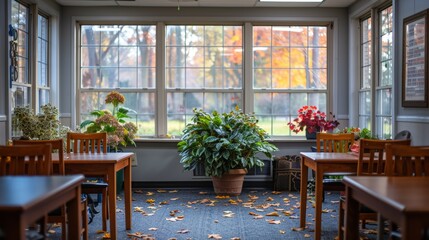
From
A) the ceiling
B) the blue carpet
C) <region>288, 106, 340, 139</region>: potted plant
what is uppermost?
the ceiling

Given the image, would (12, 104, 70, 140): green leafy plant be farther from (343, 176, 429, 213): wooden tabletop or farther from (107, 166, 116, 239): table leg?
(343, 176, 429, 213): wooden tabletop

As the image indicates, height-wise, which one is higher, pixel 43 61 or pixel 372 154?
pixel 43 61

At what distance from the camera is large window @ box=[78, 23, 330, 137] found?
767 centimetres

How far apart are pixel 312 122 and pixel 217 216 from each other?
2.29m

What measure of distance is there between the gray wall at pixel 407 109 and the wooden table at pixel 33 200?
3.50 m

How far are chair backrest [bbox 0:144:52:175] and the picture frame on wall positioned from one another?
3.50 m

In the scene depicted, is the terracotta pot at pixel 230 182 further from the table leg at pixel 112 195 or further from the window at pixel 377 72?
the table leg at pixel 112 195

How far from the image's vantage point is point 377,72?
6.71 m

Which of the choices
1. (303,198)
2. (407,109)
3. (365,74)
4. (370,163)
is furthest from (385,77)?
(370,163)

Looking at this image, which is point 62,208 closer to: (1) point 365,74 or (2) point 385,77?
(2) point 385,77

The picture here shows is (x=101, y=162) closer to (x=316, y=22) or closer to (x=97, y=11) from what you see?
(x=97, y=11)

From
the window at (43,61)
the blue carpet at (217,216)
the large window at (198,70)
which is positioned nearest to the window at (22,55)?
the window at (43,61)

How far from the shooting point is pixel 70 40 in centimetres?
752

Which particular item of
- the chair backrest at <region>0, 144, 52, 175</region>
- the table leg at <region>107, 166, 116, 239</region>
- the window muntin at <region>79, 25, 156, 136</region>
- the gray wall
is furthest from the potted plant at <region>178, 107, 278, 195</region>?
the chair backrest at <region>0, 144, 52, 175</region>
